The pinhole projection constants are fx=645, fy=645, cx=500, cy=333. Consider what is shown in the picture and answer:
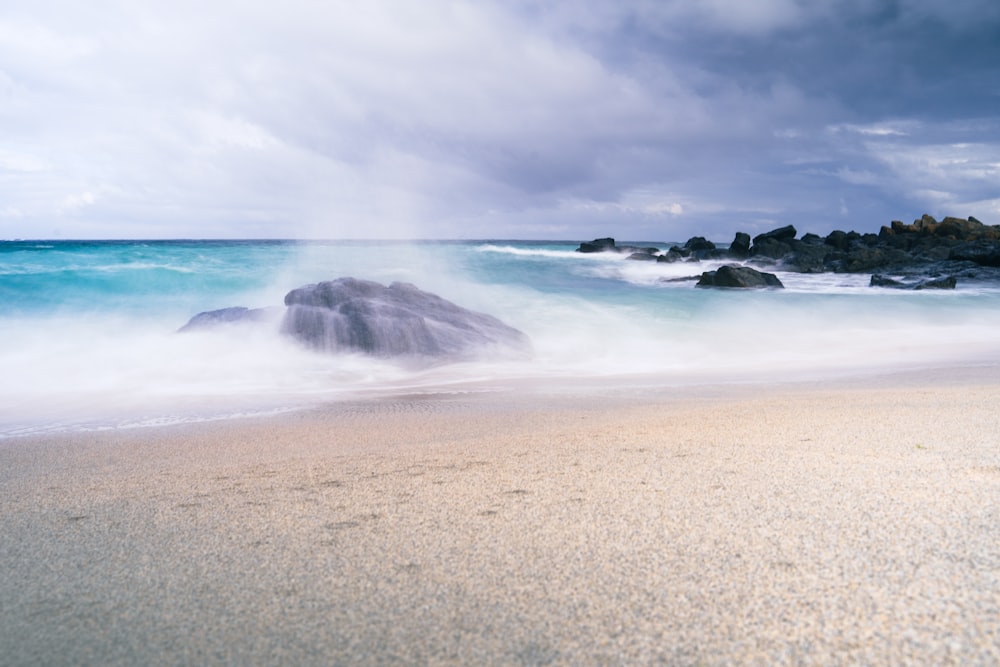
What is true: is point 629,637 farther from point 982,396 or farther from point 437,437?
point 982,396

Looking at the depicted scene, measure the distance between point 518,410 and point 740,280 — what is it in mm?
17888

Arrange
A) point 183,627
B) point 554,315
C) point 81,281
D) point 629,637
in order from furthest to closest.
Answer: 1. point 81,281
2. point 554,315
3. point 183,627
4. point 629,637

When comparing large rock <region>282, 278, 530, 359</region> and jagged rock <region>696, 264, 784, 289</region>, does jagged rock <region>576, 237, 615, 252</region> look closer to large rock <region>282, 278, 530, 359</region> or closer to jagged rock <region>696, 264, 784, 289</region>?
jagged rock <region>696, 264, 784, 289</region>

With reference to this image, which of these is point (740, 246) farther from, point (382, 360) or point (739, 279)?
point (382, 360)

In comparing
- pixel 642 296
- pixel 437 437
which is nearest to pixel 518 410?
pixel 437 437

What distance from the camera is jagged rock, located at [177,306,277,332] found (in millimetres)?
9266

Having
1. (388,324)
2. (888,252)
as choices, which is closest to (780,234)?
(888,252)

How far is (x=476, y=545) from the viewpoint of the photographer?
2191mm

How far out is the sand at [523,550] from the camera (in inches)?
64.2

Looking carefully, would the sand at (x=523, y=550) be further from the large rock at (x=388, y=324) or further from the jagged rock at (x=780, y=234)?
the jagged rock at (x=780, y=234)

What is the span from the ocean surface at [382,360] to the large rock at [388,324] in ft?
0.98

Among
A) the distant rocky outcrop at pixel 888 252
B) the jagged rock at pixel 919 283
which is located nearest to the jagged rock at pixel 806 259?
the distant rocky outcrop at pixel 888 252

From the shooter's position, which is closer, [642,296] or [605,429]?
[605,429]

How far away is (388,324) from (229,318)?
261 centimetres
